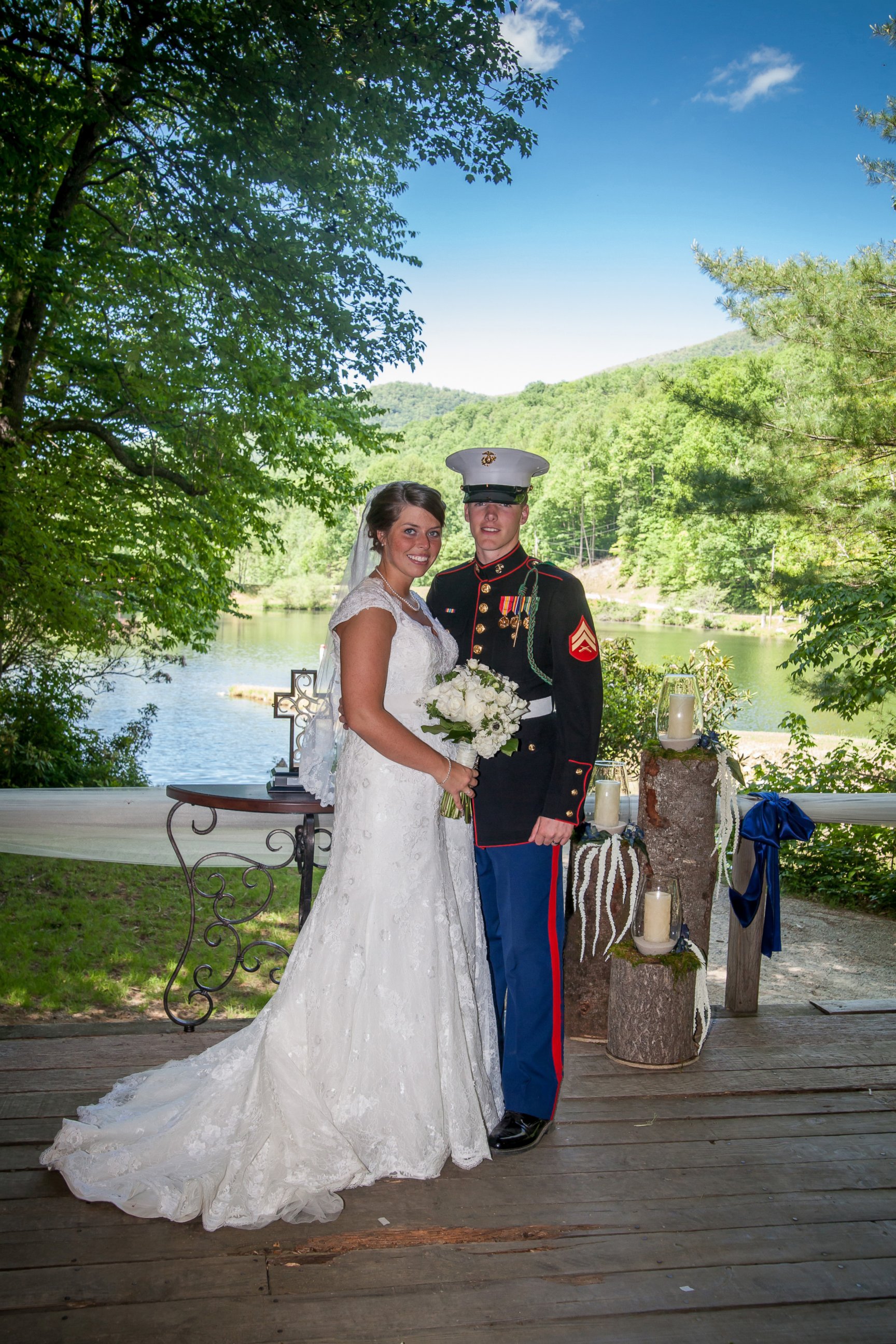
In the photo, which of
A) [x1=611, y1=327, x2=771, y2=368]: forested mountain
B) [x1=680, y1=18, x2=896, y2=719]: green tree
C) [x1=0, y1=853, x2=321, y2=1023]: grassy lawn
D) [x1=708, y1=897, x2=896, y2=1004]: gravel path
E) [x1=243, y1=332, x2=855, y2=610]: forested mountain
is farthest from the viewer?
[x1=611, y1=327, x2=771, y2=368]: forested mountain

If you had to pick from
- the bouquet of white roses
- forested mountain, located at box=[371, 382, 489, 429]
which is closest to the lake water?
forested mountain, located at box=[371, 382, 489, 429]

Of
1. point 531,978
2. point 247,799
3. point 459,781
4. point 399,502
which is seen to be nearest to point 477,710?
point 459,781

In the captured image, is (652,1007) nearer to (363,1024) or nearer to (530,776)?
(530,776)

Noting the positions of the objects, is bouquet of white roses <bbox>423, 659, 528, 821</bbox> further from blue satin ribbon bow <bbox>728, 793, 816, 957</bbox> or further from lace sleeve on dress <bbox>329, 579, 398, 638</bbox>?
blue satin ribbon bow <bbox>728, 793, 816, 957</bbox>

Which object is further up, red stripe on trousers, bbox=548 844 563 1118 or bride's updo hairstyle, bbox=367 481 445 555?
bride's updo hairstyle, bbox=367 481 445 555

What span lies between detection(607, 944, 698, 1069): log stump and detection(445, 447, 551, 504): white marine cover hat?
1.28 m

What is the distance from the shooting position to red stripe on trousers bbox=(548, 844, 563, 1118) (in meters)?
2.29

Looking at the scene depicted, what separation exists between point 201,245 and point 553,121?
194 inches

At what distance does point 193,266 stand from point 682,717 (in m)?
6.12

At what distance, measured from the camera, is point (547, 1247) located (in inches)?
72.5

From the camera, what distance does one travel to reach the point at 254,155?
700 cm

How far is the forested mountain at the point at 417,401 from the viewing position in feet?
34.1

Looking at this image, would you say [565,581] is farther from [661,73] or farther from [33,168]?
[661,73]

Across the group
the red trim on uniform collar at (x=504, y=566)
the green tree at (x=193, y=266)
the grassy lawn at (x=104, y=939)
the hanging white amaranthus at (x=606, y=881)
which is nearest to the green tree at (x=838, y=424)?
the green tree at (x=193, y=266)
